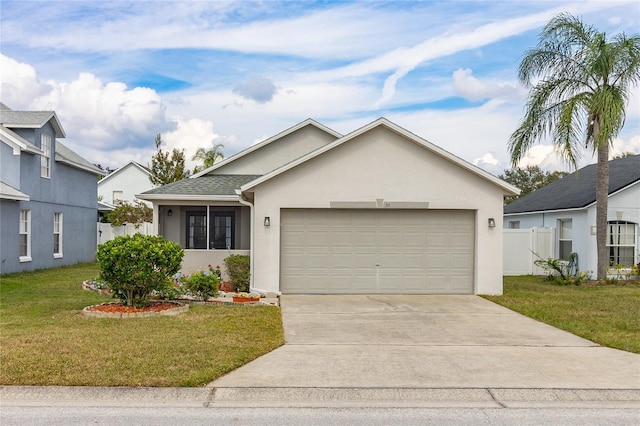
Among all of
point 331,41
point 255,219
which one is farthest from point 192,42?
point 255,219

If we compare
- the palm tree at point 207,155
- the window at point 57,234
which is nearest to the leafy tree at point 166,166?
the palm tree at point 207,155

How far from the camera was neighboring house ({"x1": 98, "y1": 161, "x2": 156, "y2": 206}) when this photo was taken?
1948 inches

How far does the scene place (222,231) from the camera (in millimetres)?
18578

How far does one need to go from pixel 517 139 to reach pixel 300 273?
28.5ft

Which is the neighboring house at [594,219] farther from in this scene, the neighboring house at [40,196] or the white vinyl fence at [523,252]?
the neighboring house at [40,196]

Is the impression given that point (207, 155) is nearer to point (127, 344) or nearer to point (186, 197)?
point (186, 197)

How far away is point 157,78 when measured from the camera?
19875mm

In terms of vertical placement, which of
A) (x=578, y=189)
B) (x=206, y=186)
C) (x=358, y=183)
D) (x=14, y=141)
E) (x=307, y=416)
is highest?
(x=14, y=141)

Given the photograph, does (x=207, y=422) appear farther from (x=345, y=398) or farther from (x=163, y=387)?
(x=345, y=398)

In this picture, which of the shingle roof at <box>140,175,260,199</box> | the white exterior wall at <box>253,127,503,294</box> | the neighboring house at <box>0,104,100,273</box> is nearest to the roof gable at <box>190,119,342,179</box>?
the shingle roof at <box>140,175,260,199</box>

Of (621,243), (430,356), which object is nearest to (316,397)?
(430,356)

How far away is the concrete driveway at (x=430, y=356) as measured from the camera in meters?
6.94

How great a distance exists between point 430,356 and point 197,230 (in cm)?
1177

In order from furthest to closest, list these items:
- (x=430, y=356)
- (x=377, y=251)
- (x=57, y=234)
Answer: (x=57, y=234) → (x=377, y=251) → (x=430, y=356)
